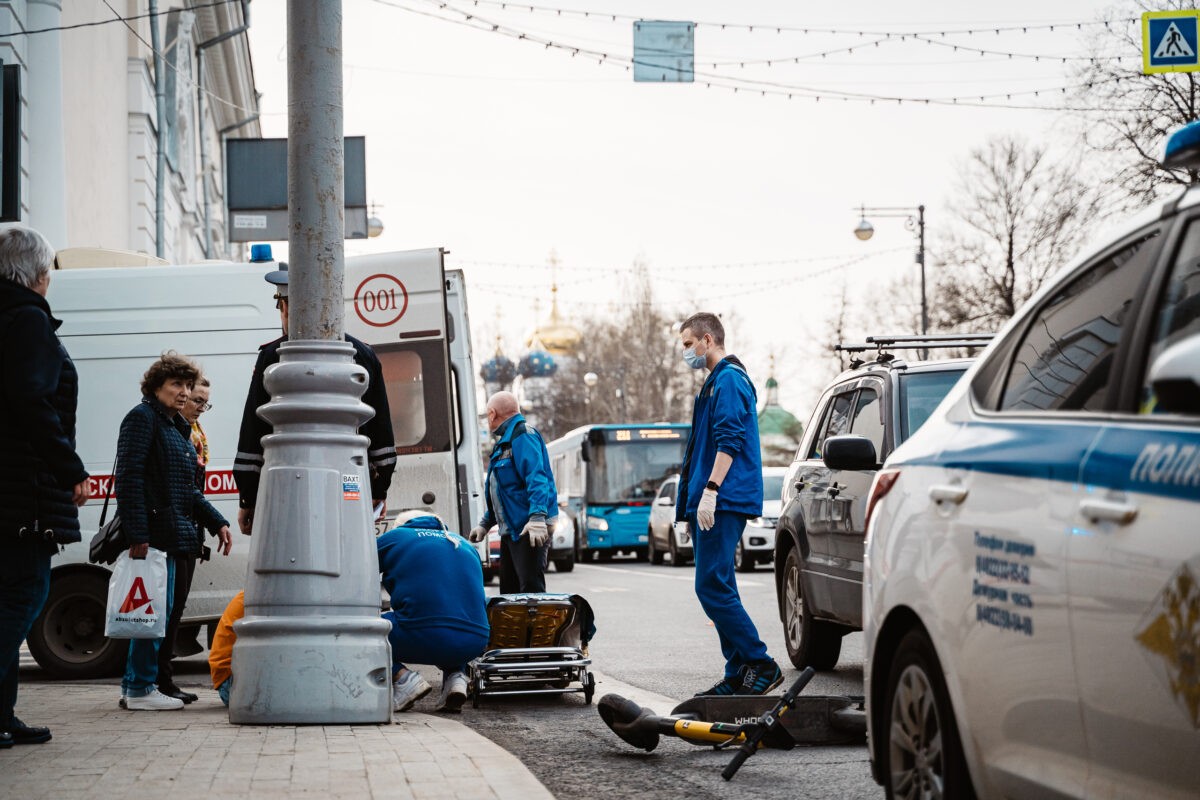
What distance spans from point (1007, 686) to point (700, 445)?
4750mm

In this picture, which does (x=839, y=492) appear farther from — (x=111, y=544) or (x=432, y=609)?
(x=111, y=544)

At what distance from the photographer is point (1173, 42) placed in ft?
57.1

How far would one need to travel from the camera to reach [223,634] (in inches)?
322

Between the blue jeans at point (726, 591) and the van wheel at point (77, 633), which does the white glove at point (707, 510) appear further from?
the van wheel at point (77, 633)

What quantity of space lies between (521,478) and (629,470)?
2550 centimetres

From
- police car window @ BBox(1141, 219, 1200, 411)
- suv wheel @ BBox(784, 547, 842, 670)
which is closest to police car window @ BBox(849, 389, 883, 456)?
suv wheel @ BBox(784, 547, 842, 670)

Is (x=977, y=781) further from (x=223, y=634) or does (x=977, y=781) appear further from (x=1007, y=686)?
(x=223, y=634)

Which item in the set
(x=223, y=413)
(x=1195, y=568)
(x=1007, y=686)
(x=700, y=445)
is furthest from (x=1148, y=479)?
(x=223, y=413)

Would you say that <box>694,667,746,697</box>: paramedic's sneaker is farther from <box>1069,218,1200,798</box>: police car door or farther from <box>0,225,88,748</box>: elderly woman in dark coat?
<box>1069,218,1200,798</box>: police car door

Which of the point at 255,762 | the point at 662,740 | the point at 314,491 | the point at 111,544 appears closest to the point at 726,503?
the point at 662,740

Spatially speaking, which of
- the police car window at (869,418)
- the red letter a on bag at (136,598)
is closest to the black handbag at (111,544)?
the red letter a on bag at (136,598)

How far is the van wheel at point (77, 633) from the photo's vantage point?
1083 centimetres

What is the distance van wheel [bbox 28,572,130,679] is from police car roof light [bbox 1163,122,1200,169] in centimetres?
867

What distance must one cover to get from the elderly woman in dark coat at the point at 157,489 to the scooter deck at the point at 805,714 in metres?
2.88
